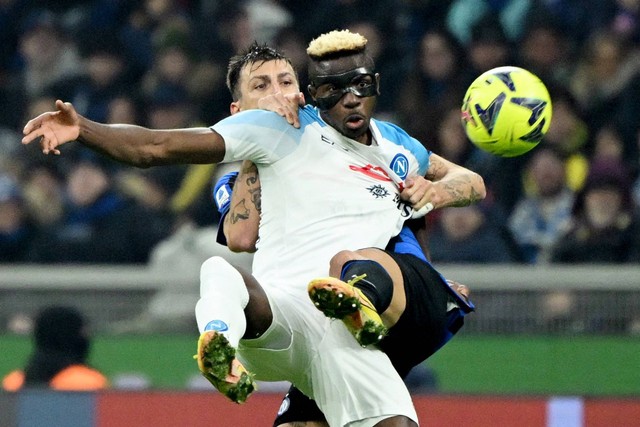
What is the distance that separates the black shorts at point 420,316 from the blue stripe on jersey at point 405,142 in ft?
1.60

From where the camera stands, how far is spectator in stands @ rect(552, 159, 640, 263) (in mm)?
8281

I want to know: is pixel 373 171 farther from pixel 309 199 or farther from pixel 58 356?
pixel 58 356

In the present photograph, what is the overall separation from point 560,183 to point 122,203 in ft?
9.36

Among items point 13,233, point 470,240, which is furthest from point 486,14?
point 13,233

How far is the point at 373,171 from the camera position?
209 inches

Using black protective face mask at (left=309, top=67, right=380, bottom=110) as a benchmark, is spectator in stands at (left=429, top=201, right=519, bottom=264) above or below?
below

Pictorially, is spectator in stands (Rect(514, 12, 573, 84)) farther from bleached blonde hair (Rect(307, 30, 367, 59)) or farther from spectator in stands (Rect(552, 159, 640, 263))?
bleached blonde hair (Rect(307, 30, 367, 59))

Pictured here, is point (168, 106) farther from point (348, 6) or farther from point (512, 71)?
point (512, 71)

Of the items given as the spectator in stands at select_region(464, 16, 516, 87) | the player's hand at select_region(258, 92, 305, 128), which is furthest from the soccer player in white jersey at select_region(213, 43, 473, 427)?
the spectator in stands at select_region(464, 16, 516, 87)

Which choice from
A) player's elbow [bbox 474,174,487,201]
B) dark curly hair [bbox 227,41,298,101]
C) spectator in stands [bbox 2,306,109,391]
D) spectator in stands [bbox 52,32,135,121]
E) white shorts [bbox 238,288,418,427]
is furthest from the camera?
spectator in stands [bbox 52,32,135,121]

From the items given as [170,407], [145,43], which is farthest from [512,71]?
[145,43]

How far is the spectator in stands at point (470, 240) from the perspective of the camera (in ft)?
27.5

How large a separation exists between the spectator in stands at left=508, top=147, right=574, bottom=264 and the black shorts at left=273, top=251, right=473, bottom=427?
10.6ft

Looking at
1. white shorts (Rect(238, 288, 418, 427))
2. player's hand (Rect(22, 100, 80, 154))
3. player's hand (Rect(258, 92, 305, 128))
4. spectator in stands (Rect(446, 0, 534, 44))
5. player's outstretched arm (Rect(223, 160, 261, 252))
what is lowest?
white shorts (Rect(238, 288, 418, 427))
